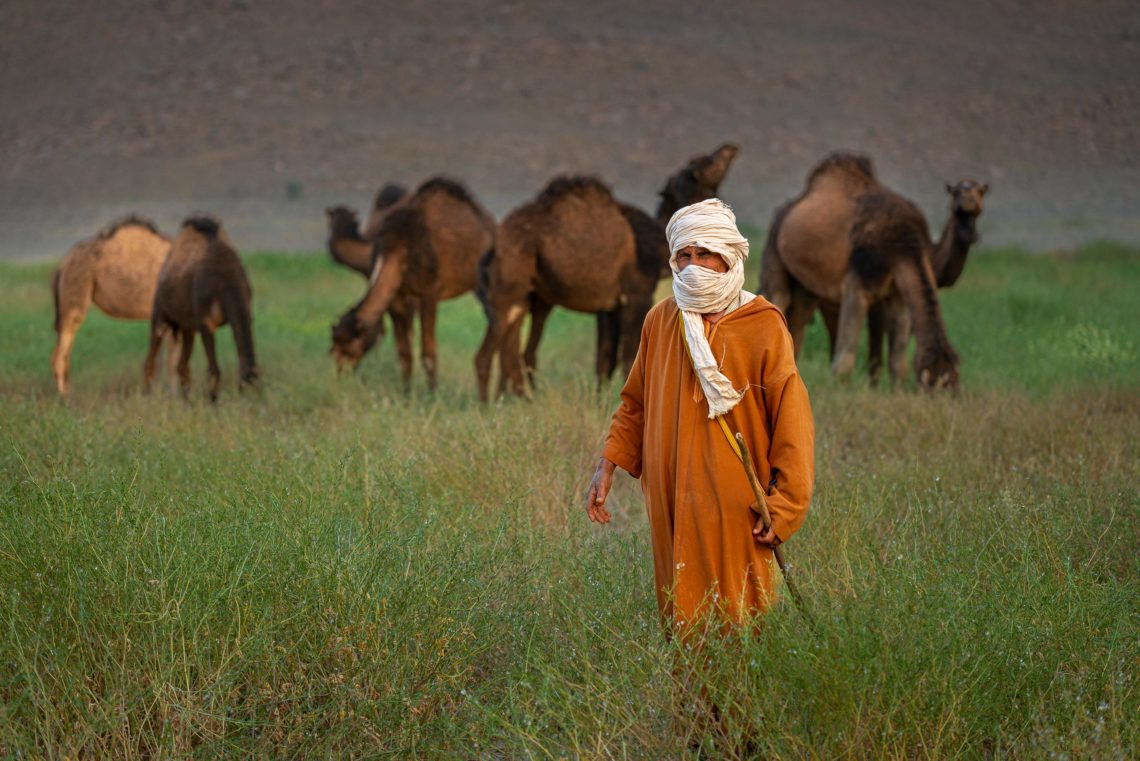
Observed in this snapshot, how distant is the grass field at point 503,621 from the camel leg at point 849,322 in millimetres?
4046

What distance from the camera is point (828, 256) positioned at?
1238cm

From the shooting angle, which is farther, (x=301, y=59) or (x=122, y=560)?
(x=301, y=59)

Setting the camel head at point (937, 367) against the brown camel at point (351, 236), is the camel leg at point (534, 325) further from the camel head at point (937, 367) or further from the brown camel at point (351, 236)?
the brown camel at point (351, 236)

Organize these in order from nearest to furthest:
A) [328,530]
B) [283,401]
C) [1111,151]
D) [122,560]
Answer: [122,560] < [328,530] < [283,401] < [1111,151]

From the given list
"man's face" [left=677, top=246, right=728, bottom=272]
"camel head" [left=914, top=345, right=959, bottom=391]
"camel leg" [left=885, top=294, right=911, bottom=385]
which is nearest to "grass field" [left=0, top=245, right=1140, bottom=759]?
"man's face" [left=677, top=246, right=728, bottom=272]

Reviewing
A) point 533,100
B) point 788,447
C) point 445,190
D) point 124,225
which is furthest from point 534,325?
point 533,100

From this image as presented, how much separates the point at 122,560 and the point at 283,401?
274 inches

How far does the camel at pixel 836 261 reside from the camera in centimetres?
1171

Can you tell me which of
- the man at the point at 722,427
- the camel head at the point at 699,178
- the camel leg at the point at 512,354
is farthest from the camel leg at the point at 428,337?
the man at the point at 722,427

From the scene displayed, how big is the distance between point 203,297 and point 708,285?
367 inches

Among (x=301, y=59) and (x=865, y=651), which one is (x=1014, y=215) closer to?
(x=301, y=59)

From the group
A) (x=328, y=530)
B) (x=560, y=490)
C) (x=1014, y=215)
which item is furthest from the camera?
(x=1014, y=215)

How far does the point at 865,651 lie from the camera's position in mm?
4152

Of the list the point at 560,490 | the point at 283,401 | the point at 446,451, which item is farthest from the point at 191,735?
the point at 283,401
